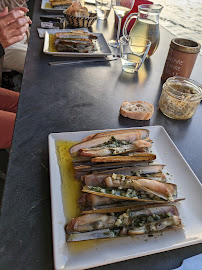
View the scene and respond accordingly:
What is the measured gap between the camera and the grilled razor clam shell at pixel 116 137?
656mm

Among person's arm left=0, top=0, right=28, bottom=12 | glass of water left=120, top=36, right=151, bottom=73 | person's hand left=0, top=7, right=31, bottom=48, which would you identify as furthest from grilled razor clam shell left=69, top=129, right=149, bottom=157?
person's arm left=0, top=0, right=28, bottom=12

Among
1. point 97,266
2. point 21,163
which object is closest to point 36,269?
point 97,266

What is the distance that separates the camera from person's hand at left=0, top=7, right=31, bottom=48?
1194mm

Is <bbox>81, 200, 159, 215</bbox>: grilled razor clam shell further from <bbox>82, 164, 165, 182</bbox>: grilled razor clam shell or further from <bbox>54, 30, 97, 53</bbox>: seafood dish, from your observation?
<bbox>54, 30, 97, 53</bbox>: seafood dish

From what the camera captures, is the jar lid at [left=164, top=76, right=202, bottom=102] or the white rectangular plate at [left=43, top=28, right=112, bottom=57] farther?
the white rectangular plate at [left=43, top=28, right=112, bottom=57]

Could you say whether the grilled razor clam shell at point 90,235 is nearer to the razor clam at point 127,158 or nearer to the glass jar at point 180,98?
the razor clam at point 127,158

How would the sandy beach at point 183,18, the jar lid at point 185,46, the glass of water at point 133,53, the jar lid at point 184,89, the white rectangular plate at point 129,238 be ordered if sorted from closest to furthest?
the white rectangular plate at point 129,238, the jar lid at point 184,89, the jar lid at point 185,46, the glass of water at point 133,53, the sandy beach at point 183,18

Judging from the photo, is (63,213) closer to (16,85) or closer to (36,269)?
(36,269)

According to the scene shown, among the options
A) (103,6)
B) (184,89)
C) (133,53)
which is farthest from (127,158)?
(103,6)

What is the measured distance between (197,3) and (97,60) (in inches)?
106

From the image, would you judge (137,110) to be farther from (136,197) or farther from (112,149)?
(136,197)

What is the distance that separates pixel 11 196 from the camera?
0.57m

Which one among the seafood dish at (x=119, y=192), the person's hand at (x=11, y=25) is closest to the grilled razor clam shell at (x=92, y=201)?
the seafood dish at (x=119, y=192)

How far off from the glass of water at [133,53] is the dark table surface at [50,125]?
0.05m
